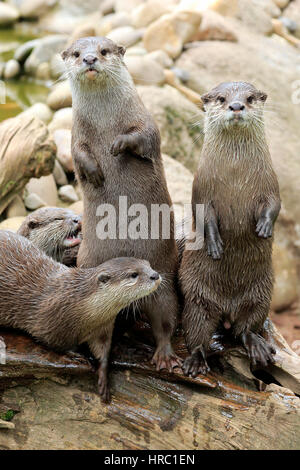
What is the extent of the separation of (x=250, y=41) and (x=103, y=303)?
6393mm

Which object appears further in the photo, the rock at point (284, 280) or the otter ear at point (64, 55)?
the rock at point (284, 280)

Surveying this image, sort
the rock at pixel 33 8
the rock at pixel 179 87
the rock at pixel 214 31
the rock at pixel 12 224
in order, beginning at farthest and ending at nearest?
1. the rock at pixel 33 8
2. the rock at pixel 214 31
3. the rock at pixel 179 87
4. the rock at pixel 12 224

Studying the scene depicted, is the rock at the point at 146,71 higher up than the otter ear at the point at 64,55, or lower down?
higher up

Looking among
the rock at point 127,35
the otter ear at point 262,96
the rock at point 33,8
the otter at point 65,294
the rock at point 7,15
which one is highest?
the rock at point 33,8

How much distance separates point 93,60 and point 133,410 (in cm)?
162

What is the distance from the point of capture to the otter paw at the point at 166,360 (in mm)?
2994

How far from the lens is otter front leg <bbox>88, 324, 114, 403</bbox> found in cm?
295

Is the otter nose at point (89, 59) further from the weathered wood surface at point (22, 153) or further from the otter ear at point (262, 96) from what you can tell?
the weathered wood surface at point (22, 153)

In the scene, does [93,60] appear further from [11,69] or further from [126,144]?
[11,69]

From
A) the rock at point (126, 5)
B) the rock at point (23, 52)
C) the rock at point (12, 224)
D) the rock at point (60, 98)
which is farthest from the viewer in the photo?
the rock at point (126, 5)

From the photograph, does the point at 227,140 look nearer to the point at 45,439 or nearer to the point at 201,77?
the point at 45,439

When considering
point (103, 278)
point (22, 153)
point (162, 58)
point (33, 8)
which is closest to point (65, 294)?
point (103, 278)

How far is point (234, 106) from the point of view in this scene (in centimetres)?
266

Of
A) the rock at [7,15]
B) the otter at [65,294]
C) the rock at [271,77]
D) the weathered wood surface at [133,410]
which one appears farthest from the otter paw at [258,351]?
the rock at [7,15]
